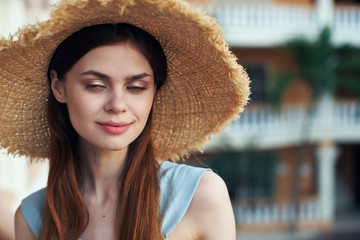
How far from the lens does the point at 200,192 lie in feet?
4.64

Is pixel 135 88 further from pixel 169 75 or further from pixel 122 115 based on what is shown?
pixel 169 75

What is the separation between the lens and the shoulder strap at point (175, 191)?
141 cm

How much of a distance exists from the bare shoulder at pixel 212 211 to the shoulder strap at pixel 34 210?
1.56 feet

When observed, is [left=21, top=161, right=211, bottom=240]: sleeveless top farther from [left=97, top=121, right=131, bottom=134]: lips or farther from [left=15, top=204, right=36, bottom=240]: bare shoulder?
[left=97, top=121, right=131, bottom=134]: lips

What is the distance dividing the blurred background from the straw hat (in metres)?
9.70

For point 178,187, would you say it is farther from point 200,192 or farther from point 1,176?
point 1,176

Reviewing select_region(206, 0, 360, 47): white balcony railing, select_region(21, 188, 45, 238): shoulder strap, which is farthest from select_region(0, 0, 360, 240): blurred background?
select_region(21, 188, 45, 238): shoulder strap

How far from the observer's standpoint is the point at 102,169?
151cm

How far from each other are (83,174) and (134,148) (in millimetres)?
196

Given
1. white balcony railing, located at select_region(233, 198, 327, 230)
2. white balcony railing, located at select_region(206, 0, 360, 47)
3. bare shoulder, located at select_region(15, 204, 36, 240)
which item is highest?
white balcony railing, located at select_region(206, 0, 360, 47)

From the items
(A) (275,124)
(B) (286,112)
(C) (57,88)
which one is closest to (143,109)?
(C) (57,88)

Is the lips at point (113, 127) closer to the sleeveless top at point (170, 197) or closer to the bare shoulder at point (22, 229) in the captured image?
the sleeveless top at point (170, 197)

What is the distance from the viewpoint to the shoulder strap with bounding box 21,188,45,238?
1.51 metres

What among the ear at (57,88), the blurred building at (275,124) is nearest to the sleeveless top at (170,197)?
the ear at (57,88)
